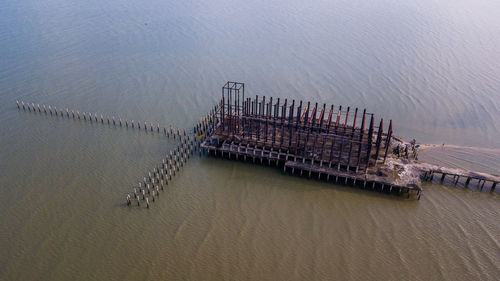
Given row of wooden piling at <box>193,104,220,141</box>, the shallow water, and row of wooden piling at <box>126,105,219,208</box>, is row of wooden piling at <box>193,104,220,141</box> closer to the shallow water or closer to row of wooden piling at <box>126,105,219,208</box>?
row of wooden piling at <box>126,105,219,208</box>

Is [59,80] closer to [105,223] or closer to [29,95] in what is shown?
[29,95]

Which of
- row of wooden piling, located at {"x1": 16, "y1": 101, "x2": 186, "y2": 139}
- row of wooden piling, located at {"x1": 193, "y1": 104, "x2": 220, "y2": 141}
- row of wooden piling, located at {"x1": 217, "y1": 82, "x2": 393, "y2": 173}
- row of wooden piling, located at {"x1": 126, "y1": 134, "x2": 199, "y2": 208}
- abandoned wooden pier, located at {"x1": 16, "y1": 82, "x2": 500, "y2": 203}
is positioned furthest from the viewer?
row of wooden piling, located at {"x1": 16, "y1": 101, "x2": 186, "y2": 139}

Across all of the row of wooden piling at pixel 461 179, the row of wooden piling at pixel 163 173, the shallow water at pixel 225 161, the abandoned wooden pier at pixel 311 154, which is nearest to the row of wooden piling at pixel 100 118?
the abandoned wooden pier at pixel 311 154

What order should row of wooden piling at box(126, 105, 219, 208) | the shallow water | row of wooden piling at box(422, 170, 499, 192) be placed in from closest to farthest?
the shallow water → row of wooden piling at box(126, 105, 219, 208) → row of wooden piling at box(422, 170, 499, 192)

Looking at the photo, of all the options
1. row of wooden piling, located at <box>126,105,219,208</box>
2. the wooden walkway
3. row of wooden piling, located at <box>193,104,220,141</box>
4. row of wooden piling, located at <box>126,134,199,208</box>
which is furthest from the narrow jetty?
the wooden walkway

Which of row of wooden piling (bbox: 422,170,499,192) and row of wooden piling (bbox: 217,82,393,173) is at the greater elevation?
row of wooden piling (bbox: 217,82,393,173)

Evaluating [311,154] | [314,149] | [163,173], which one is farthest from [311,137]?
[163,173]

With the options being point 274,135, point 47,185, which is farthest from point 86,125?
point 274,135

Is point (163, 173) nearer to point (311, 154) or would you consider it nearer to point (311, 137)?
point (311, 154)
